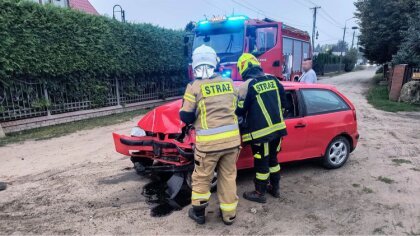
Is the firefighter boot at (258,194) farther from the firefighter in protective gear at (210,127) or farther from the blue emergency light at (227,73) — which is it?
the blue emergency light at (227,73)

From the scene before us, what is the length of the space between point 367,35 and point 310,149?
20806 millimetres

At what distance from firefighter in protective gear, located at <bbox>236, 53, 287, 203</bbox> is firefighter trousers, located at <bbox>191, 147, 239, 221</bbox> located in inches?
16.8

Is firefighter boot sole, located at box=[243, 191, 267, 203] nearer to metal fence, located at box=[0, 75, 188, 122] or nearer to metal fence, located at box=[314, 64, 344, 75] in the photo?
metal fence, located at box=[0, 75, 188, 122]

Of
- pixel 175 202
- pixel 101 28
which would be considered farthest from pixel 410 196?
pixel 101 28

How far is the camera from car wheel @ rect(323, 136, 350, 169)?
4.92m

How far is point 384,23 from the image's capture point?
64.2 ft

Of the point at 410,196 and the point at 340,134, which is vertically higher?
the point at 340,134

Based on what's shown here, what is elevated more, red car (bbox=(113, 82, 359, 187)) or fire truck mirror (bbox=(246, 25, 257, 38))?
fire truck mirror (bbox=(246, 25, 257, 38))

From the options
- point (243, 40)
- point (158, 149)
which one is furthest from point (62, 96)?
point (158, 149)

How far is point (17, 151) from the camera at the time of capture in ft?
20.3

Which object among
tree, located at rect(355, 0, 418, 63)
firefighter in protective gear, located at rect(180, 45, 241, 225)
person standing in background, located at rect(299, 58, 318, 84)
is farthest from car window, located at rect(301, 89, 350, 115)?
tree, located at rect(355, 0, 418, 63)

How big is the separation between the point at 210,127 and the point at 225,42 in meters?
6.44

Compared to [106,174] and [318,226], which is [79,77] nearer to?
[106,174]

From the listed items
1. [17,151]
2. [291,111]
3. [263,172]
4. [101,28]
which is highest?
[101,28]
